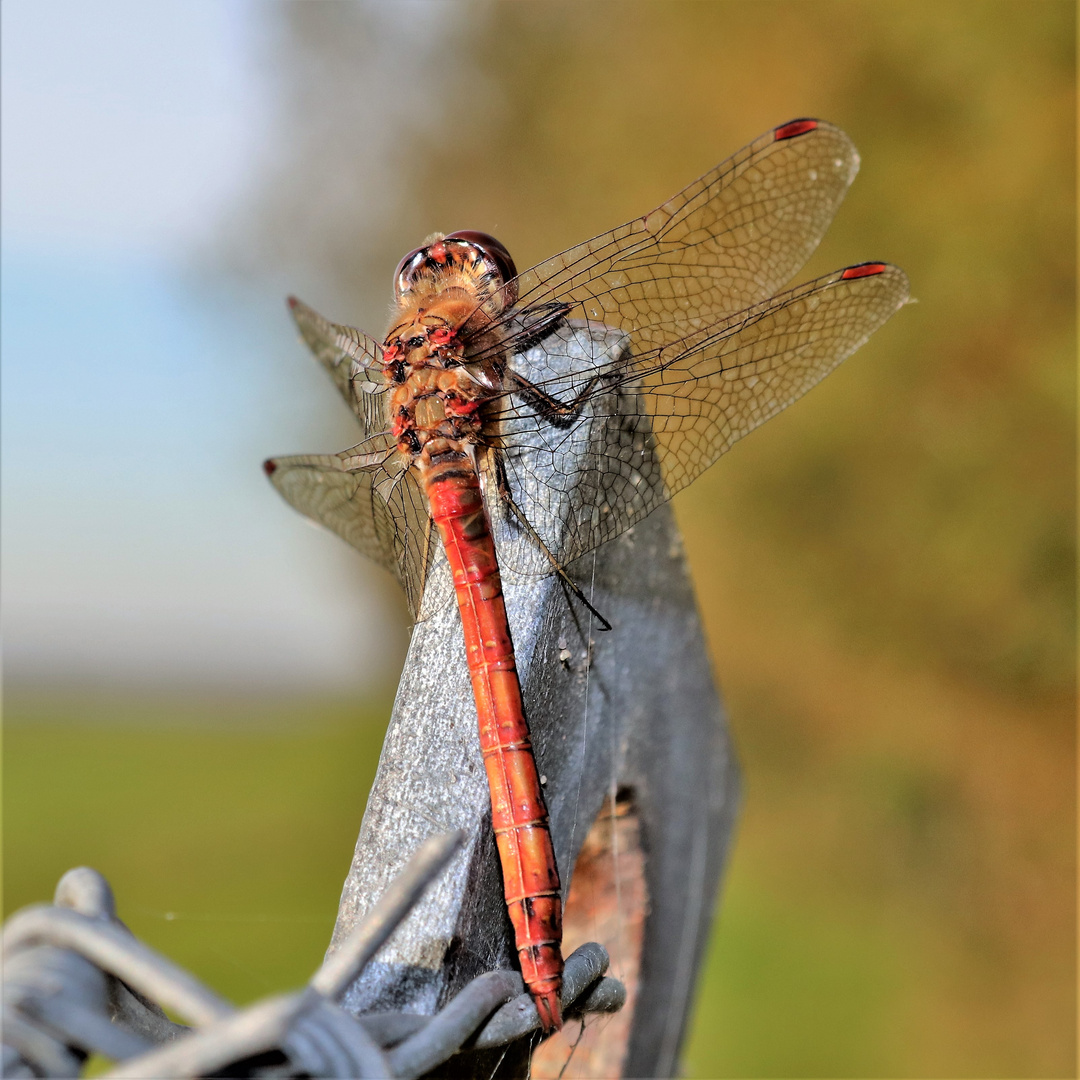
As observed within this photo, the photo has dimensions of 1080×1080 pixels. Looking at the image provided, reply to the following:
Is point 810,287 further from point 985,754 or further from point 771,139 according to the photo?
point 985,754

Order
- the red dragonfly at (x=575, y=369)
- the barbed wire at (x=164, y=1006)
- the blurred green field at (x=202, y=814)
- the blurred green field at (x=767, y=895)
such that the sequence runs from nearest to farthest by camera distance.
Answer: the barbed wire at (x=164, y=1006) < the red dragonfly at (x=575, y=369) < the blurred green field at (x=767, y=895) < the blurred green field at (x=202, y=814)

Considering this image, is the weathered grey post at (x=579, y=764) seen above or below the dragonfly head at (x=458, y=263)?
below

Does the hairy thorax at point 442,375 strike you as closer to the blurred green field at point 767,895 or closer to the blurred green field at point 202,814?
the blurred green field at point 767,895

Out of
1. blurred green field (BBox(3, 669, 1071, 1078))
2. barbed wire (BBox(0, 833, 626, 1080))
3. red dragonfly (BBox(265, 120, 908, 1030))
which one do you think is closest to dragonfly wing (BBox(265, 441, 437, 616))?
red dragonfly (BBox(265, 120, 908, 1030))

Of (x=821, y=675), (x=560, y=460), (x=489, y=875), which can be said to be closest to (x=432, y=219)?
(x=821, y=675)

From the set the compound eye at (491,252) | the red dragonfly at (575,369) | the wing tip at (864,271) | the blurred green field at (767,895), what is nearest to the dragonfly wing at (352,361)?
the red dragonfly at (575,369)

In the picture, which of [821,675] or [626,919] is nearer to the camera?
[626,919]

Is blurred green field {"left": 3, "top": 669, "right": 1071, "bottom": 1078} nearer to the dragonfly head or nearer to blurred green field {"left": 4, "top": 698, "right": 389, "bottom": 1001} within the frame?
blurred green field {"left": 4, "top": 698, "right": 389, "bottom": 1001}
